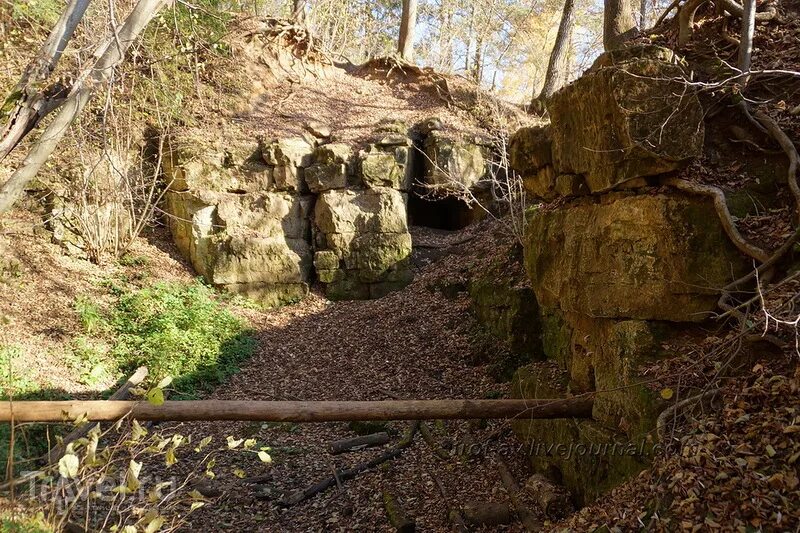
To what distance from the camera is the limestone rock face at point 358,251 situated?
12391 millimetres

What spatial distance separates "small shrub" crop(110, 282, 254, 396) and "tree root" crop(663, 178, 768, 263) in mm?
7380

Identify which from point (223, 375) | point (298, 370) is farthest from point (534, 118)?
point (223, 375)

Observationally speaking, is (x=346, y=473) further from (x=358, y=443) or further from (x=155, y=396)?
(x=155, y=396)

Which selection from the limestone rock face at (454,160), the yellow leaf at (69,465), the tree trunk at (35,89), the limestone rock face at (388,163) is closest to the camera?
the yellow leaf at (69,465)

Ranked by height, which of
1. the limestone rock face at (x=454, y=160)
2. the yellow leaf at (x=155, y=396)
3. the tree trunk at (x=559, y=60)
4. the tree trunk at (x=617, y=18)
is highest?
the tree trunk at (x=559, y=60)

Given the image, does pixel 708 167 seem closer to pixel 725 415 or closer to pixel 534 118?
pixel 725 415

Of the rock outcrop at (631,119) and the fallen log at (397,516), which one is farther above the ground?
the rock outcrop at (631,119)

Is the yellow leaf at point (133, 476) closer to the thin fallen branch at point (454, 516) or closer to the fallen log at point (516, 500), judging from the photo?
the thin fallen branch at point (454, 516)

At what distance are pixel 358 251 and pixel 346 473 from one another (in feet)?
22.3

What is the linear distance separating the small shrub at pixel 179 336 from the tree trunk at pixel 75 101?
16.6ft

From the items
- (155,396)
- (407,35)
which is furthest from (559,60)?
(155,396)

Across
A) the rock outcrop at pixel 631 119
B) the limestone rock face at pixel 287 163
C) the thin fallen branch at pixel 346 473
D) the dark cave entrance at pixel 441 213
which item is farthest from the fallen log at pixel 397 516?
the dark cave entrance at pixel 441 213

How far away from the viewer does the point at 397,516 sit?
530 centimetres

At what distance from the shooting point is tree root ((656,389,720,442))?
3.71 meters
